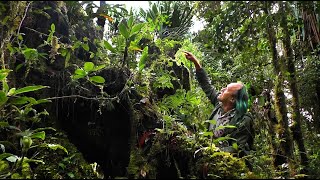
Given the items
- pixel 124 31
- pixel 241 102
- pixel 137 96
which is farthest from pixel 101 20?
pixel 241 102

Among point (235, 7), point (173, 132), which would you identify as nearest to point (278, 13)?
point (235, 7)

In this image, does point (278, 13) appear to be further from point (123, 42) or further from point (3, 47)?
point (3, 47)

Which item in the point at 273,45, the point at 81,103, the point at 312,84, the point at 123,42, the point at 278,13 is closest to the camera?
the point at 278,13

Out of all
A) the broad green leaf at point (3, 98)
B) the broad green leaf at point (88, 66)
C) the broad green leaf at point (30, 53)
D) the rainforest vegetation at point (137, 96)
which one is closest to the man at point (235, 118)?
the rainforest vegetation at point (137, 96)

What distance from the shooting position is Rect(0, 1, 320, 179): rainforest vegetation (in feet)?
8.76

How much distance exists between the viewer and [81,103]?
4070mm

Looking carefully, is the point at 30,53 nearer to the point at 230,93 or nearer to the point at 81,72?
the point at 81,72

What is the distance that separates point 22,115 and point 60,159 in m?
0.53

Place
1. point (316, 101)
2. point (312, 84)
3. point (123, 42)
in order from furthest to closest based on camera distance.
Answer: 1. point (316, 101)
2. point (312, 84)
3. point (123, 42)

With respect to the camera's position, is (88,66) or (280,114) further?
(280,114)

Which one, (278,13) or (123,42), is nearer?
(278,13)

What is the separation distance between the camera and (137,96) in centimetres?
423

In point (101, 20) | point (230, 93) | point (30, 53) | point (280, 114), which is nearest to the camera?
point (230, 93)

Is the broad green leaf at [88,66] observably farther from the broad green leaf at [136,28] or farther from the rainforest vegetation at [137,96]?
the broad green leaf at [136,28]
